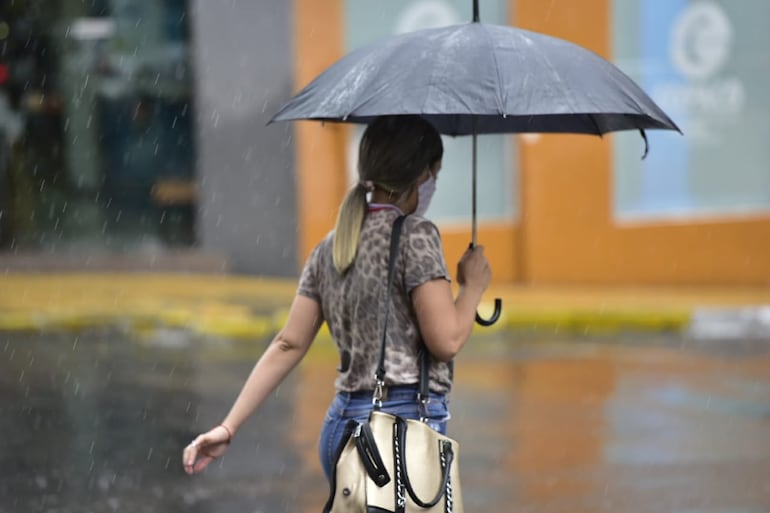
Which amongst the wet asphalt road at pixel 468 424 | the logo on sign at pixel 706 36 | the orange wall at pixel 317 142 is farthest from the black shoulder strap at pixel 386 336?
the logo on sign at pixel 706 36

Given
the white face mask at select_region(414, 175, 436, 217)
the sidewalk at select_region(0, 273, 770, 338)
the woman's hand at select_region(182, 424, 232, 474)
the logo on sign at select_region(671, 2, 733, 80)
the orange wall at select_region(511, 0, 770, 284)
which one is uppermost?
the logo on sign at select_region(671, 2, 733, 80)

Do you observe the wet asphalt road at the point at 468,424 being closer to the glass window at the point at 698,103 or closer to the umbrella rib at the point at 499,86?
the umbrella rib at the point at 499,86

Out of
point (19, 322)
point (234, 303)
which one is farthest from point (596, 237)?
point (19, 322)

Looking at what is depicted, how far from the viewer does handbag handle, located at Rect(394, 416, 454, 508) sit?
334cm

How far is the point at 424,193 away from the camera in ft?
12.1

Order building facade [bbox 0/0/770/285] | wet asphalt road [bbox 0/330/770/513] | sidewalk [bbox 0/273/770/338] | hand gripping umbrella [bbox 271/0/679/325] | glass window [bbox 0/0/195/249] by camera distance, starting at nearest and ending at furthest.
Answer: hand gripping umbrella [bbox 271/0/679/325] < wet asphalt road [bbox 0/330/770/513] < sidewalk [bbox 0/273/770/338] < building facade [bbox 0/0/770/285] < glass window [bbox 0/0/195/249]

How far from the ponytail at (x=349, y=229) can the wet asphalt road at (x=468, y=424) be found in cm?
293

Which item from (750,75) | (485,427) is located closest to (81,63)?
(750,75)

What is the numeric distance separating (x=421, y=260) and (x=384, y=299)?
0.15 meters

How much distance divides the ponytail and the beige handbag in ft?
1.41

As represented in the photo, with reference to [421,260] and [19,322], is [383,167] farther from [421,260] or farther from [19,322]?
[19,322]

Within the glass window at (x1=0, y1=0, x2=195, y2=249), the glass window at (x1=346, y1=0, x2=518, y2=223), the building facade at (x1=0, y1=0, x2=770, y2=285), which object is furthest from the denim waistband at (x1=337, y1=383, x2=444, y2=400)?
the glass window at (x1=0, y1=0, x2=195, y2=249)

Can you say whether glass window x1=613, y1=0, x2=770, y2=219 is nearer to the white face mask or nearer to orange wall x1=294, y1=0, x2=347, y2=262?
orange wall x1=294, y1=0, x2=347, y2=262

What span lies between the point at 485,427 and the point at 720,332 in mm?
4433
